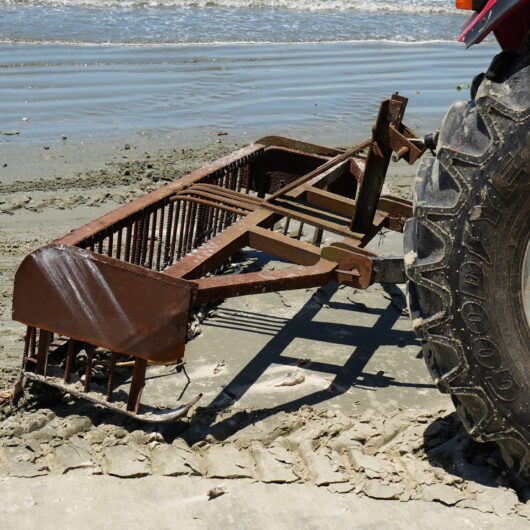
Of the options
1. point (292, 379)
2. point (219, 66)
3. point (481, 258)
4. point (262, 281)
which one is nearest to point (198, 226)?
point (292, 379)

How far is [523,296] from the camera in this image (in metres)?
2.84

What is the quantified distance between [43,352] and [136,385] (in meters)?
0.42

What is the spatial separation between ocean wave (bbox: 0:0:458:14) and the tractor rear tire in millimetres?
13938

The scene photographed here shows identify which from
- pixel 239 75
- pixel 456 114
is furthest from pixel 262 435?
pixel 239 75

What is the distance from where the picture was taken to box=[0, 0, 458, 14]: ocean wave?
15818mm

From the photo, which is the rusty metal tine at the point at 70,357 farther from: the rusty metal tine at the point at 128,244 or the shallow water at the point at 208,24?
the shallow water at the point at 208,24

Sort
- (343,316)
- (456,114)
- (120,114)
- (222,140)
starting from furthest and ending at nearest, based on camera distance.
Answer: (120,114), (222,140), (343,316), (456,114)

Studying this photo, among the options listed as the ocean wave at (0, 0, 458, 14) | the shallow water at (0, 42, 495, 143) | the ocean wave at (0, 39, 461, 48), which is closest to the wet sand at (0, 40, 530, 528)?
the shallow water at (0, 42, 495, 143)

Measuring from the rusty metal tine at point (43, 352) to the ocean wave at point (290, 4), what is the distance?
13150mm

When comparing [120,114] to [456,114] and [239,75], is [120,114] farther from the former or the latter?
[456,114]

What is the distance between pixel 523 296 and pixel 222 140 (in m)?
5.01

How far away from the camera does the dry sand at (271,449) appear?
2861mm

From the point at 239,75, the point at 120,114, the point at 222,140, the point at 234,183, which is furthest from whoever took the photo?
the point at 239,75

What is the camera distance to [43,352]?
11.2ft
